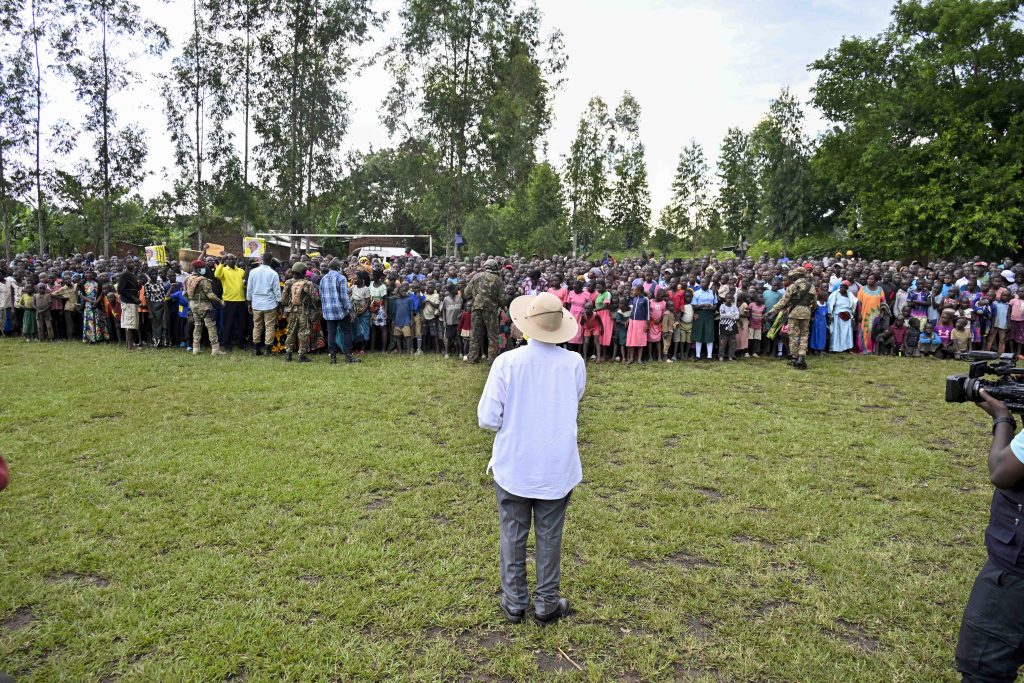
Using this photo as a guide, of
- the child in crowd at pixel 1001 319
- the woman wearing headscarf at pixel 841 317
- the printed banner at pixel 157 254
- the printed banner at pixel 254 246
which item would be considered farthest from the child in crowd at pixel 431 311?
the printed banner at pixel 157 254

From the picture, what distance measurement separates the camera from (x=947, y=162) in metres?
26.5

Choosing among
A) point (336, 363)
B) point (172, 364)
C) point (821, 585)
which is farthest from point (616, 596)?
point (172, 364)

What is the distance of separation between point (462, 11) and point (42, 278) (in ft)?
66.9

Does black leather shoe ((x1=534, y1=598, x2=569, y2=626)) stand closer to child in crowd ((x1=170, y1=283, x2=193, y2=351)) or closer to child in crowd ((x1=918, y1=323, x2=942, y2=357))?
child in crowd ((x1=170, y1=283, x2=193, y2=351))

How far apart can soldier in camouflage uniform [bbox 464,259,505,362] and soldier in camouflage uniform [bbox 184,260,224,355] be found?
15.9ft

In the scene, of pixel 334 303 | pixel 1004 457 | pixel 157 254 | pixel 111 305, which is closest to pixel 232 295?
pixel 334 303

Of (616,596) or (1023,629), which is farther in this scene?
(616,596)

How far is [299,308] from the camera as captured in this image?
36.6 feet

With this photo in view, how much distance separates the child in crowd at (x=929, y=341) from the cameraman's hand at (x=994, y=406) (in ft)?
38.9

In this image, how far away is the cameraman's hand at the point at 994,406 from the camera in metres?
2.61

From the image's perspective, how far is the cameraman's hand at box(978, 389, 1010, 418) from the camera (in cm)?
261

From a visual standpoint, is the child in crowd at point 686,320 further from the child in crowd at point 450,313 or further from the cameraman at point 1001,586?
the cameraman at point 1001,586

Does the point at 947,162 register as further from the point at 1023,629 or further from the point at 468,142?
the point at 1023,629

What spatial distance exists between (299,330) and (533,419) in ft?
28.5
